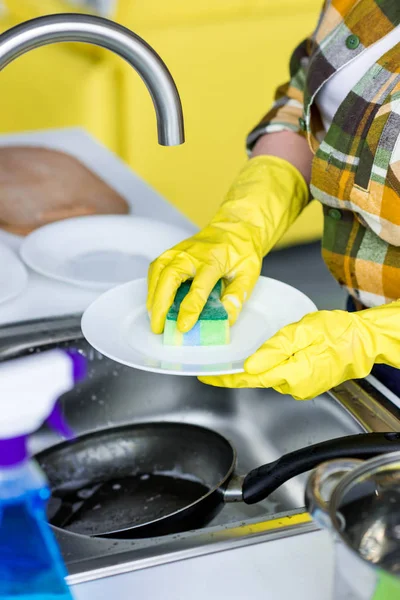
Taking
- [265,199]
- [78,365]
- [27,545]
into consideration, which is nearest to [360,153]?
[265,199]

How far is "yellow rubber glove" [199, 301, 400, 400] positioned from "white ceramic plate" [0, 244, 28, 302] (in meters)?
0.40

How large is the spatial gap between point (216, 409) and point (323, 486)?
1.95ft

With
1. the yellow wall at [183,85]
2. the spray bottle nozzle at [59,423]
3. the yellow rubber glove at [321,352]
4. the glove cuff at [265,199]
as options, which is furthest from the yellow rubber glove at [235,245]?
the yellow wall at [183,85]

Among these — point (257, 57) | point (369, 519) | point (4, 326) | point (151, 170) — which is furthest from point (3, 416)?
point (257, 57)

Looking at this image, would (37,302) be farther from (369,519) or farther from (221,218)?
(369,519)

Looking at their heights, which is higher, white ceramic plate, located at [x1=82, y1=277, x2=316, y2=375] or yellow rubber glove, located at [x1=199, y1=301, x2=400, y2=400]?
yellow rubber glove, located at [x1=199, y1=301, x2=400, y2=400]

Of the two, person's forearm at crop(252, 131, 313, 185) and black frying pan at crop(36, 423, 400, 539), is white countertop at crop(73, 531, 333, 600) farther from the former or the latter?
person's forearm at crop(252, 131, 313, 185)

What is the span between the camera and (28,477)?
101 centimetres

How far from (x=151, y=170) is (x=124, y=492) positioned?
192cm

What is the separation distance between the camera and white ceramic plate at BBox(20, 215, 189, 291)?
1273 millimetres

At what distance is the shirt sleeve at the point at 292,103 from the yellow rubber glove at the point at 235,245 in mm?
58

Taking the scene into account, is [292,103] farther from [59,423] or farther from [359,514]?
[359,514]

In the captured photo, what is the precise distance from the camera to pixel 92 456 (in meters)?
1.08

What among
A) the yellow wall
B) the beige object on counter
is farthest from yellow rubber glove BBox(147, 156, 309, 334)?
the yellow wall
